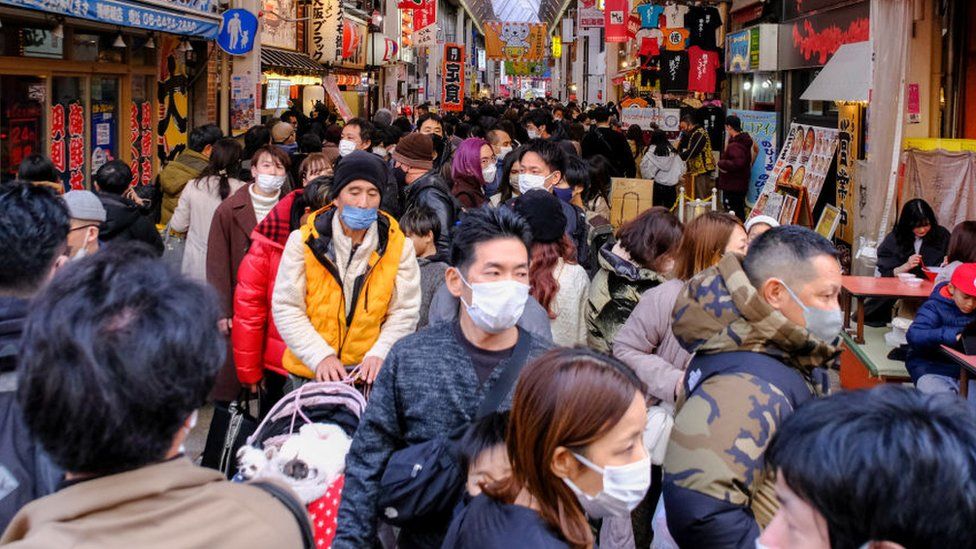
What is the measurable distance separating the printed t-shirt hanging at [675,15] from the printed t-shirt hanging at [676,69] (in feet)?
4.59

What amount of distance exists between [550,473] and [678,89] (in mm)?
19459

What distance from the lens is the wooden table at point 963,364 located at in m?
5.38

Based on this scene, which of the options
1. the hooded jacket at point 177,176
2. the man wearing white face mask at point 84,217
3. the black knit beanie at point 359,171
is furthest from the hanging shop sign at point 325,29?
the black knit beanie at point 359,171

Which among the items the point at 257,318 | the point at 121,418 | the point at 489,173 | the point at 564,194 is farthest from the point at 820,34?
the point at 121,418

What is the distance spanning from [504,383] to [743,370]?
720 millimetres

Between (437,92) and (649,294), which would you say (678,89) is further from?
(437,92)

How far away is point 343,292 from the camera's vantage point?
4355 mm

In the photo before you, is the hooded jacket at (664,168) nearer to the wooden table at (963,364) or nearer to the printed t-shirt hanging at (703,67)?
the printed t-shirt hanging at (703,67)

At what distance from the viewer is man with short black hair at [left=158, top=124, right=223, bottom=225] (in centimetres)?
791

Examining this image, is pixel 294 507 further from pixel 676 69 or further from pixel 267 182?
pixel 676 69

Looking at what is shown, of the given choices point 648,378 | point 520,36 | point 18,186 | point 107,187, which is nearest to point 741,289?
point 648,378

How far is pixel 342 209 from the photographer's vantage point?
445cm

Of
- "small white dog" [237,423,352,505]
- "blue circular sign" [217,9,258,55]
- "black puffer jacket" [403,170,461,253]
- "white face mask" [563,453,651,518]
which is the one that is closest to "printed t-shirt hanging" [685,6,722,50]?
"blue circular sign" [217,9,258,55]

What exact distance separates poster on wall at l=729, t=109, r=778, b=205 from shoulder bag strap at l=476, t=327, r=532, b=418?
42.7 ft
